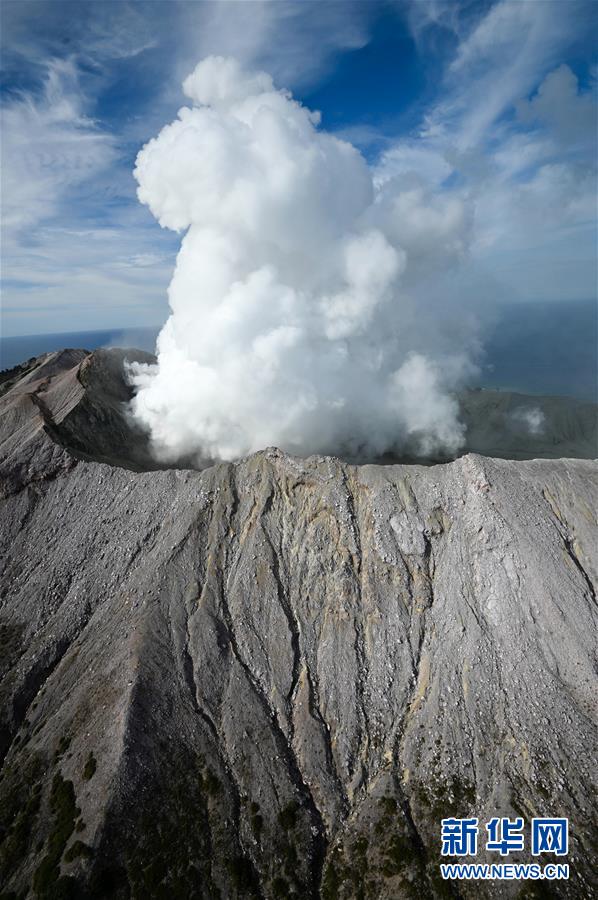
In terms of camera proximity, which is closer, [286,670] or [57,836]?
[57,836]

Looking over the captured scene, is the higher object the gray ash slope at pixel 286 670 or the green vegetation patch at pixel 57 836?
the gray ash slope at pixel 286 670

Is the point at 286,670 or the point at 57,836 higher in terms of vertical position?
the point at 286,670

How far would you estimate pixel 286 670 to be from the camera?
57.2 m

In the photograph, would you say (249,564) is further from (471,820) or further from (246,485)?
(471,820)

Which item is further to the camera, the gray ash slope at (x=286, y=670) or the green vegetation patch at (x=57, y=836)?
the gray ash slope at (x=286, y=670)

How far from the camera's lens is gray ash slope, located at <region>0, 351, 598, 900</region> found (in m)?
44.1

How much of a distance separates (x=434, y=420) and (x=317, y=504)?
57.6m

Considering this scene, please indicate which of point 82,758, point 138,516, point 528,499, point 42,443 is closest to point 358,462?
point 528,499

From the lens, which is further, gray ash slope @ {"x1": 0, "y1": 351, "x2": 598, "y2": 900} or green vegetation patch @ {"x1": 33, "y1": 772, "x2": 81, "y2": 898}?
gray ash slope @ {"x1": 0, "y1": 351, "x2": 598, "y2": 900}

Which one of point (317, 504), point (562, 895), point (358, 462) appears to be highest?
point (358, 462)

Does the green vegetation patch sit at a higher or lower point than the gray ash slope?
lower

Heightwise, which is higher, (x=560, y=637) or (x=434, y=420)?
(x=434, y=420)

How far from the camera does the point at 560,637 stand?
177 feet

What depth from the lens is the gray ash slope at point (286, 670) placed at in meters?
44.1
